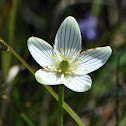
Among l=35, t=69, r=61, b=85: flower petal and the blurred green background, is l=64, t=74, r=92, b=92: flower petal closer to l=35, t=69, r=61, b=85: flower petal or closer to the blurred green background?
l=35, t=69, r=61, b=85: flower petal

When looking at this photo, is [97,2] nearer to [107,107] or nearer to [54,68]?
[107,107]

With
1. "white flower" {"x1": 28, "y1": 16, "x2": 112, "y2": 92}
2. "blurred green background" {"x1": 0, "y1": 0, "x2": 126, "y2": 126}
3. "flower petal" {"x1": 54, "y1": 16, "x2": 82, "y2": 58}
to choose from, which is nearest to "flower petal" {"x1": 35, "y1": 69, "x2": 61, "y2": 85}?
"white flower" {"x1": 28, "y1": 16, "x2": 112, "y2": 92}

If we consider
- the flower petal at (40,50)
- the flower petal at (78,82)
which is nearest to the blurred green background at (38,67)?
the flower petal at (40,50)

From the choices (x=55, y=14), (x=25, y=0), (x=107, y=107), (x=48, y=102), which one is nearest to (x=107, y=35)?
(x=107, y=107)

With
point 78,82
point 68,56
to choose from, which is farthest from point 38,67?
point 78,82

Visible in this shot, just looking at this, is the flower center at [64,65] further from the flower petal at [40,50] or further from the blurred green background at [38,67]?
the blurred green background at [38,67]
